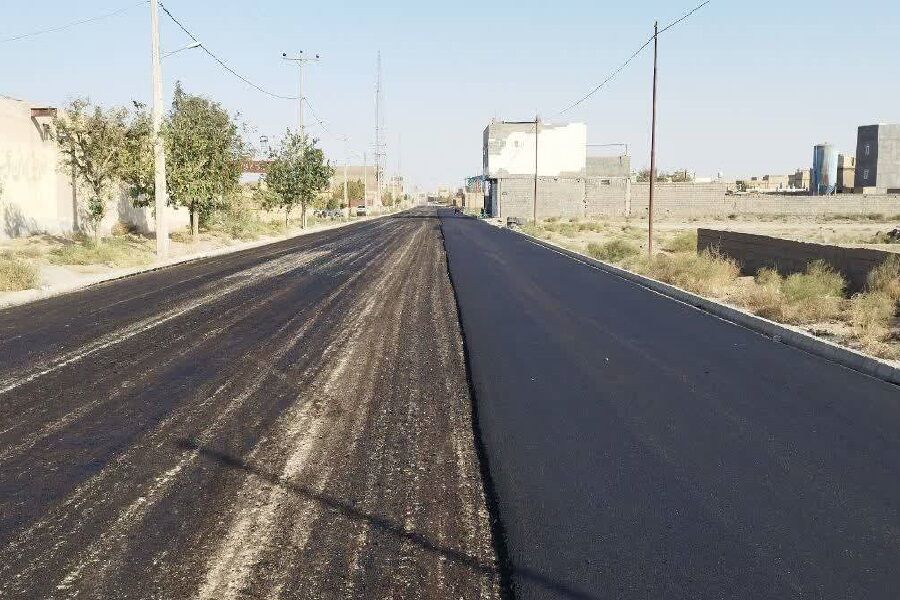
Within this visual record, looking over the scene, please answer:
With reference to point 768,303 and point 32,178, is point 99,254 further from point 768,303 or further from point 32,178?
point 768,303

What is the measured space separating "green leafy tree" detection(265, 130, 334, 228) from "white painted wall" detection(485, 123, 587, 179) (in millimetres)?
39360

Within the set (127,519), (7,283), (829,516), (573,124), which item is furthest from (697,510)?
(573,124)

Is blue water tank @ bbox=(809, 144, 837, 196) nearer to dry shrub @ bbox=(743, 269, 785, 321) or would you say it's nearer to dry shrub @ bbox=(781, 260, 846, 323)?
dry shrub @ bbox=(781, 260, 846, 323)

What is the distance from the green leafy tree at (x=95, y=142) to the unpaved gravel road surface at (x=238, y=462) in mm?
14470

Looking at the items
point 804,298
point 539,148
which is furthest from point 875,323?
point 539,148

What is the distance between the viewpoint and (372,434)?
6.57 meters

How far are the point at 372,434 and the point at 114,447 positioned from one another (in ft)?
6.60

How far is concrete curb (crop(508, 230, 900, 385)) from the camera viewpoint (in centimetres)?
955

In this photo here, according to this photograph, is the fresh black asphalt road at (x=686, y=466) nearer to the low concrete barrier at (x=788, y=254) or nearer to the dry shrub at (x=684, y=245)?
the low concrete barrier at (x=788, y=254)

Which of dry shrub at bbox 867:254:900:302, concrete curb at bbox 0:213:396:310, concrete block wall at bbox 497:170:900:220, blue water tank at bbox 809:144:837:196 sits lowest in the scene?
concrete curb at bbox 0:213:396:310

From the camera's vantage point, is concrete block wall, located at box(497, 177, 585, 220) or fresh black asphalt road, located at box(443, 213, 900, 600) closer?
fresh black asphalt road, located at box(443, 213, 900, 600)

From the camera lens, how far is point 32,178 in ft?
85.8

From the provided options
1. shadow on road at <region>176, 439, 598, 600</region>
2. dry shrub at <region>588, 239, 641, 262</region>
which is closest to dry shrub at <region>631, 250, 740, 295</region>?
dry shrub at <region>588, 239, 641, 262</region>

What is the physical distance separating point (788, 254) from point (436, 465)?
57.7ft
